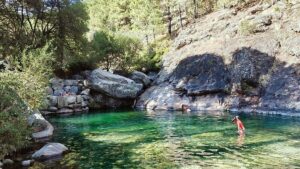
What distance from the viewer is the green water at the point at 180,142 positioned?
22156mm

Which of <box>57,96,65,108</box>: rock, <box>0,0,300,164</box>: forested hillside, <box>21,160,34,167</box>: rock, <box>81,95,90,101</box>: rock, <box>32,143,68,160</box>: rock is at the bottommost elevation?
<box>21,160,34,167</box>: rock

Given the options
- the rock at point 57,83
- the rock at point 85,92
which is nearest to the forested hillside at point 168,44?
the rock at point 57,83

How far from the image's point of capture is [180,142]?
93.1 feet

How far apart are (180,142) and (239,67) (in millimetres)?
25904

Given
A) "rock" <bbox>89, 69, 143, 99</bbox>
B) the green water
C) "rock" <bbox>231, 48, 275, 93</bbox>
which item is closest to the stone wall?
"rock" <bbox>89, 69, 143, 99</bbox>

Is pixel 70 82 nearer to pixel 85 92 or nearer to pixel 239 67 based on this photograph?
pixel 85 92

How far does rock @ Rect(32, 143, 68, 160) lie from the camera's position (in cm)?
2422

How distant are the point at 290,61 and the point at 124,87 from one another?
77.6 feet

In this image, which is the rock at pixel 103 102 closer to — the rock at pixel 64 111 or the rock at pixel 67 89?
the rock at pixel 67 89

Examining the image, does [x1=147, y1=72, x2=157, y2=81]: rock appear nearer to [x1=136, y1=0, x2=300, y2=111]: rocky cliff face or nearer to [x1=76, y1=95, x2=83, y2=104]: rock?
[x1=136, y1=0, x2=300, y2=111]: rocky cliff face

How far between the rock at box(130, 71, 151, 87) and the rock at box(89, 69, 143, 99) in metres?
2.58

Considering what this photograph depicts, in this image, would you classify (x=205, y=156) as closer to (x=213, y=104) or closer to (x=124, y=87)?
(x=213, y=104)

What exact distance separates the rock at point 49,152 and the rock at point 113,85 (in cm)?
2974

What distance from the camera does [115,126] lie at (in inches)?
1490
